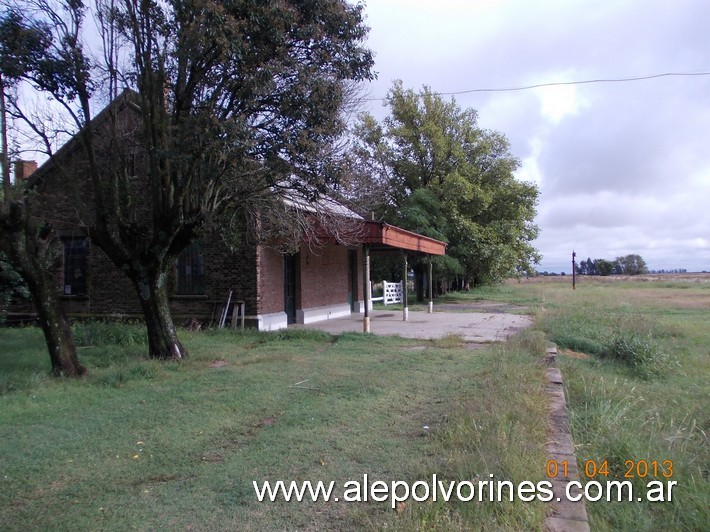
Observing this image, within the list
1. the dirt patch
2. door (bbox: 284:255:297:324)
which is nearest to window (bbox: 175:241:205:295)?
door (bbox: 284:255:297:324)

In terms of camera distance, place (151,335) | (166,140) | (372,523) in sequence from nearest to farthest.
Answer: (372,523), (166,140), (151,335)

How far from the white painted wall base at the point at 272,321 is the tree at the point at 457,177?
16.2 m

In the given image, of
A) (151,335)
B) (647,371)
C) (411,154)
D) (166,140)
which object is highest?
(411,154)

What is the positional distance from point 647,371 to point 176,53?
1018cm

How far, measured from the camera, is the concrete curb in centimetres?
335

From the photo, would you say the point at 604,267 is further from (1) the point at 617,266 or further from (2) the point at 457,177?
(2) the point at 457,177

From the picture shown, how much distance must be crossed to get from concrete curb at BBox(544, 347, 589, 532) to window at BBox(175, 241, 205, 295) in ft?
36.7

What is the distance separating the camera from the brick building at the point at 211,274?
14.6 m

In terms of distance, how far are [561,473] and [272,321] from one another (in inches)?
460

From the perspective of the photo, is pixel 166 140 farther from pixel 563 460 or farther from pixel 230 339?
pixel 563 460

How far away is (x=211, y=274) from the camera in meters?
15.2

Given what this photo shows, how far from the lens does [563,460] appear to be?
4367mm

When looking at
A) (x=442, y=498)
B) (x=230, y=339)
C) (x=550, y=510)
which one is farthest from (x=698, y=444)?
(x=230, y=339)
